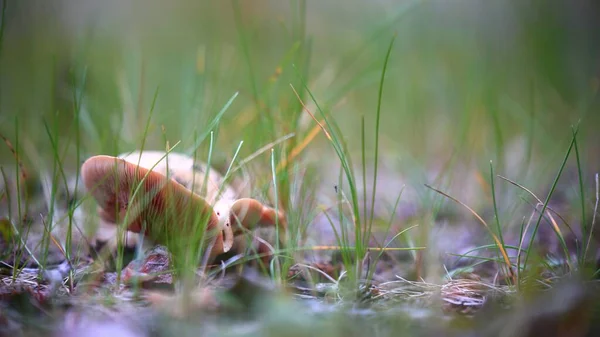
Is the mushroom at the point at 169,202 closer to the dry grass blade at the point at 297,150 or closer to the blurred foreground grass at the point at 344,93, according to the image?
the blurred foreground grass at the point at 344,93

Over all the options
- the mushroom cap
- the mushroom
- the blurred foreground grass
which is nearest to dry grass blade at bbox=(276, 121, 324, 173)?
the blurred foreground grass

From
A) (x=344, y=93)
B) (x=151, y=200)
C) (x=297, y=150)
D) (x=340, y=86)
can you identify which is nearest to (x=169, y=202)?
(x=151, y=200)

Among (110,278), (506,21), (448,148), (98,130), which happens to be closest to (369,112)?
(448,148)

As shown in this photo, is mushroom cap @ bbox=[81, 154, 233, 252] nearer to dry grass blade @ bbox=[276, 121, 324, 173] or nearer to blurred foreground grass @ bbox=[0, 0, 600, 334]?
blurred foreground grass @ bbox=[0, 0, 600, 334]

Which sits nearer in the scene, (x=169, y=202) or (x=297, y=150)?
(x=169, y=202)

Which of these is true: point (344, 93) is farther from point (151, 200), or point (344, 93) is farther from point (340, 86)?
point (151, 200)

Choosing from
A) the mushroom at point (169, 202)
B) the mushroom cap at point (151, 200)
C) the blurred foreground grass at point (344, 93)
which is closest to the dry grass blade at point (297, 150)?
the blurred foreground grass at point (344, 93)
